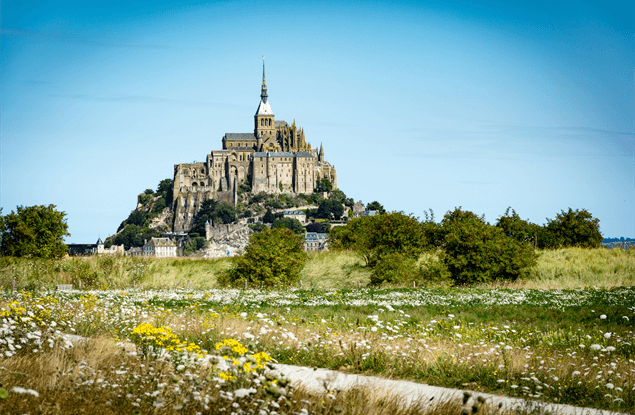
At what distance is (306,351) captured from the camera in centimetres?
986

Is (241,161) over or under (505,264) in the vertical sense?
over

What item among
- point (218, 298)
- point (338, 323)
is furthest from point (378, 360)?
point (218, 298)

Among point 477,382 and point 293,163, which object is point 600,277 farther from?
point 293,163

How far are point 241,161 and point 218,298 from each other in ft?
461

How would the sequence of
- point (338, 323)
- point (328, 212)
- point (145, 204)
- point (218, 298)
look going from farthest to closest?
point (145, 204)
point (328, 212)
point (218, 298)
point (338, 323)

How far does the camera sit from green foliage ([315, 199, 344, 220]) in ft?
463

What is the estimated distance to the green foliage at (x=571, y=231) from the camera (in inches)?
1860

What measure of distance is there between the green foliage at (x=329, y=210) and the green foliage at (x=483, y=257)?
4422 inches

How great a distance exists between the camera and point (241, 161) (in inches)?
6161

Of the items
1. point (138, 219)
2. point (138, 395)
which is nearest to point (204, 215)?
point (138, 219)

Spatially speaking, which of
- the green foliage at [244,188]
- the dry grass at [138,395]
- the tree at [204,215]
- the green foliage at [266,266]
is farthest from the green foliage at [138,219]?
the dry grass at [138,395]

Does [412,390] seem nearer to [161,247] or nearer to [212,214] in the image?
[161,247]

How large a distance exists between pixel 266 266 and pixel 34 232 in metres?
20.7

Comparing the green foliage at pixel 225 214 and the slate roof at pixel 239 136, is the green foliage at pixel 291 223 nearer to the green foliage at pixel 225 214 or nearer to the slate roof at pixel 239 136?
the green foliage at pixel 225 214
